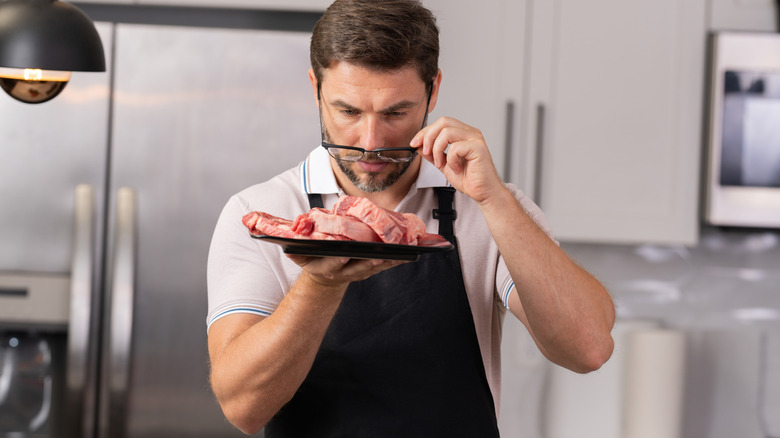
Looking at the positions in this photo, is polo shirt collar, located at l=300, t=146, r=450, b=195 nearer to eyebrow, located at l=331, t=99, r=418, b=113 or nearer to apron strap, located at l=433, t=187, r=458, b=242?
apron strap, located at l=433, t=187, r=458, b=242

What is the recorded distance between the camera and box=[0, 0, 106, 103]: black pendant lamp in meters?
1.19

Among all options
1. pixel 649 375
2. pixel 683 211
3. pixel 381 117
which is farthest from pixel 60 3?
pixel 649 375

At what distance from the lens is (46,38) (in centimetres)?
120

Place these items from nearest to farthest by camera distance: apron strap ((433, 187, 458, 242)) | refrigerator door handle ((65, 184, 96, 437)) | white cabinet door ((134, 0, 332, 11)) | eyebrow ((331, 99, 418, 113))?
eyebrow ((331, 99, 418, 113)) < apron strap ((433, 187, 458, 242)) < refrigerator door handle ((65, 184, 96, 437)) < white cabinet door ((134, 0, 332, 11))

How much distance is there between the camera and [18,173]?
2076 mm

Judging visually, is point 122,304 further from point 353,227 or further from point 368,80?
point 353,227

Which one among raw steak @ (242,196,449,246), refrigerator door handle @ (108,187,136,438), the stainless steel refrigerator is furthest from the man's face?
refrigerator door handle @ (108,187,136,438)

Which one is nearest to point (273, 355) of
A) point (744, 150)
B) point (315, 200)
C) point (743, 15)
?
point (315, 200)

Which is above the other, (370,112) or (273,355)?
(370,112)

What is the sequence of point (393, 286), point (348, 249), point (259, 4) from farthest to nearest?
point (259, 4) < point (393, 286) < point (348, 249)

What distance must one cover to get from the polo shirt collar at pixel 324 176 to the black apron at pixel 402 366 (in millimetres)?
19

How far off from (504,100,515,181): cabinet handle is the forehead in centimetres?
100

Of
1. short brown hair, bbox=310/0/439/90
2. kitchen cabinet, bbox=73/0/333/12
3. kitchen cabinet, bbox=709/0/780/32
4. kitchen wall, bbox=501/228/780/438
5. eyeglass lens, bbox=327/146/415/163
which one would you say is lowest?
kitchen wall, bbox=501/228/780/438

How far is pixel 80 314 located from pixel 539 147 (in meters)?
1.28
